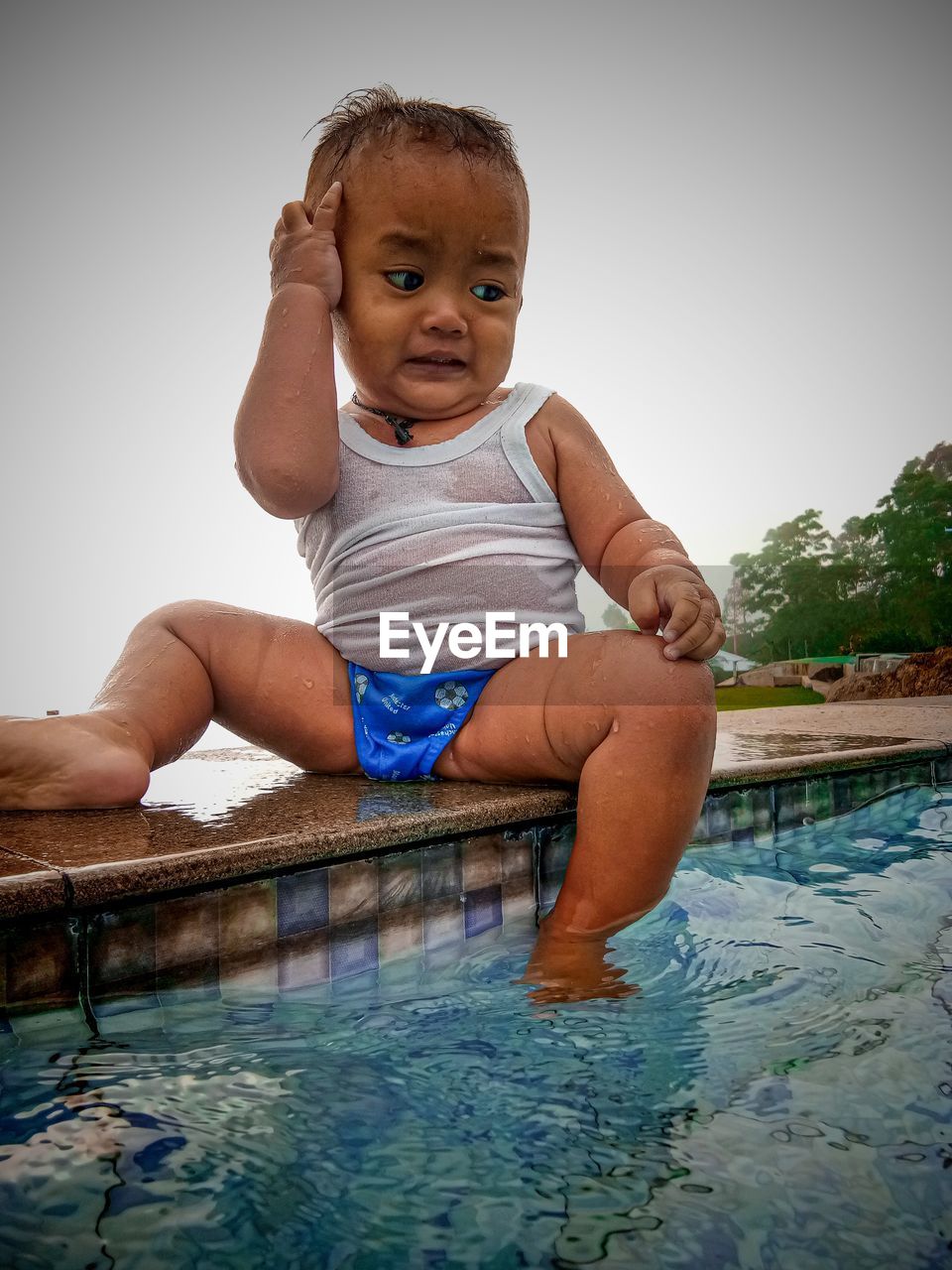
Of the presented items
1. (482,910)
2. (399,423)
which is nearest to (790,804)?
(482,910)

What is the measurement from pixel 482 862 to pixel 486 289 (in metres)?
1.19

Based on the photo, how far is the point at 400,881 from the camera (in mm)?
1601

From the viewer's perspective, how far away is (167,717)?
1773 millimetres

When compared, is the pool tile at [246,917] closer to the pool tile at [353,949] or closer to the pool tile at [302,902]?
the pool tile at [302,902]

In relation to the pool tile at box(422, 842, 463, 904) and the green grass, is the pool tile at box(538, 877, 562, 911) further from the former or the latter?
the green grass

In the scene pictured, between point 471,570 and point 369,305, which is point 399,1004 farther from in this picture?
point 369,305

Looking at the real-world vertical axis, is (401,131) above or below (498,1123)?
above

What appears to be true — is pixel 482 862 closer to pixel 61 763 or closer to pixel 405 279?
pixel 61 763

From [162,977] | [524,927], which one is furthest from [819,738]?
[162,977]

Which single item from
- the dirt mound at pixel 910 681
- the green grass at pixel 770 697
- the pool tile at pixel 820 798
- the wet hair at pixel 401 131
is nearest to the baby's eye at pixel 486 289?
the wet hair at pixel 401 131

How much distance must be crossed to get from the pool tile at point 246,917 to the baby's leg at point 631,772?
486 millimetres

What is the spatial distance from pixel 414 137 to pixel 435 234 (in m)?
0.22

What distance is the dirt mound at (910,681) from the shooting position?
946 cm

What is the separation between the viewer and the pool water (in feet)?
2.66
